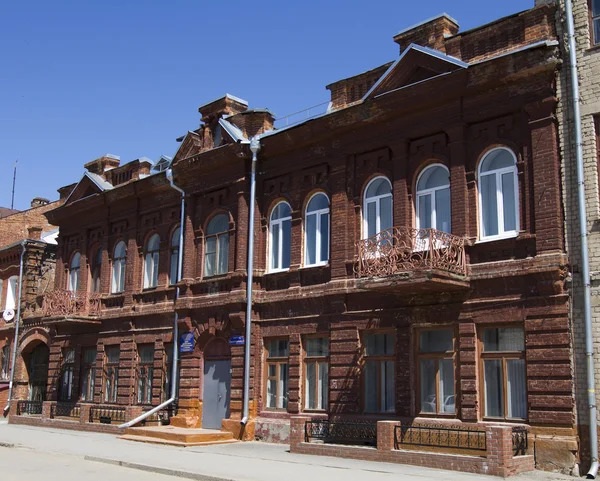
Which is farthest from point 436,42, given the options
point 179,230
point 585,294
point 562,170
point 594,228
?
point 179,230

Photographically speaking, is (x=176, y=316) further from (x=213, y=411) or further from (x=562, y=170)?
→ (x=562, y=170)

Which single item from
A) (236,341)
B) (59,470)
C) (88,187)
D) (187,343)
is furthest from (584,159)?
(88,187)

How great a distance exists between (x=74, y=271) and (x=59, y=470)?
1540cm

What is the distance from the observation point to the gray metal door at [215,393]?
69.6ft

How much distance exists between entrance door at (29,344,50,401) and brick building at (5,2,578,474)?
5.11 metres

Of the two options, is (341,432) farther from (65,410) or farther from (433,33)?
(65,410)

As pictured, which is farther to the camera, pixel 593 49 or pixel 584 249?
pixel 593 49

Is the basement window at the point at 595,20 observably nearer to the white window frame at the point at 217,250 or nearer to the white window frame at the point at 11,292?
the white window frame at the point at 217,250

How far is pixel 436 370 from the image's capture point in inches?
647

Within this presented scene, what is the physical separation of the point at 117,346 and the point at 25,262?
8381 millimetres

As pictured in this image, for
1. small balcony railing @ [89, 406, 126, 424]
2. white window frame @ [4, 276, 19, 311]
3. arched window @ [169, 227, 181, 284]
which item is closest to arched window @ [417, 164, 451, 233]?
arched window @ [169, 227, 181, 284]

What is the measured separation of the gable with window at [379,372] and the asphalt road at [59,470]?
551cm

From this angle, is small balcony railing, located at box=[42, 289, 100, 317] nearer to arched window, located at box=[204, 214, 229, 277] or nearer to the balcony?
arched window, located at box=[204, 214, 229, 277]

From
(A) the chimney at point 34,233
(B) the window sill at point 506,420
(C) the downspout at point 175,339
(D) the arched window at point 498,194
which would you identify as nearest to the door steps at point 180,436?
(C) the downspout at point 175,339
